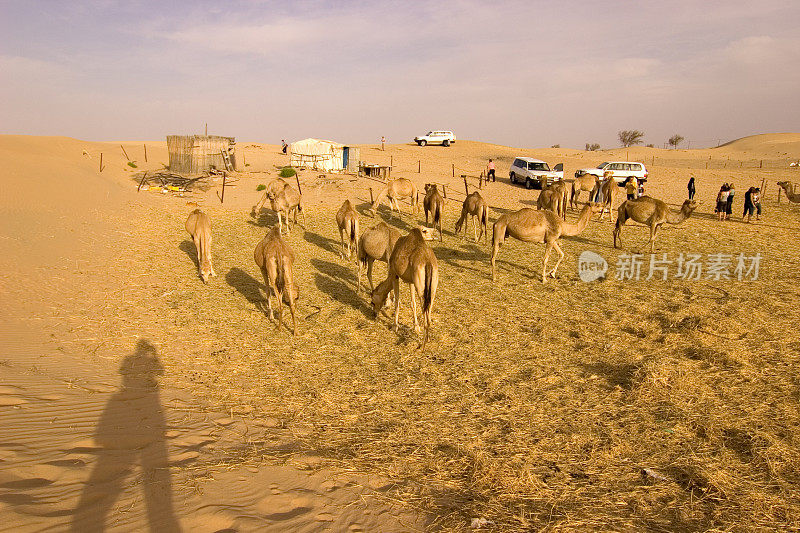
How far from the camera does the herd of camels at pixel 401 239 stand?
9.84 metres

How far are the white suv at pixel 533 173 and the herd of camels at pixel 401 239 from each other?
30.1 feet

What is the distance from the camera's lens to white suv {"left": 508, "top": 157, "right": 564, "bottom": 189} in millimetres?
34500

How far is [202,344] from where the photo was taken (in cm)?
915

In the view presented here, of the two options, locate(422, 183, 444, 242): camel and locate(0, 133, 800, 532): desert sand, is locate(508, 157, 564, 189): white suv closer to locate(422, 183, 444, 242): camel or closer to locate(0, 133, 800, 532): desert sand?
locate(422, 183, 444, 242): camel

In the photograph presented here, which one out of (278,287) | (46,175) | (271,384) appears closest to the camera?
(271,384)

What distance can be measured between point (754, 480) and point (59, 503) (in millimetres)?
7051

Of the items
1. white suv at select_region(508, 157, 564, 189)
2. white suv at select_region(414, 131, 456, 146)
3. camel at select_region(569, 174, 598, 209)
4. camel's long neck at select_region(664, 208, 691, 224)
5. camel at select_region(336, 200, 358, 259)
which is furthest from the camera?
white suv at select_region(414, 131, 456, 146)

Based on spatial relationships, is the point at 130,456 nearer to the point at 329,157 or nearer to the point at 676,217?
the point at 676,217

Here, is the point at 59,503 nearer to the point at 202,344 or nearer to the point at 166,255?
the point at 202,344

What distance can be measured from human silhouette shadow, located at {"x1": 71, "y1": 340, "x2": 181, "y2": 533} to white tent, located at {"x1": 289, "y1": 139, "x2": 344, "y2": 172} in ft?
115

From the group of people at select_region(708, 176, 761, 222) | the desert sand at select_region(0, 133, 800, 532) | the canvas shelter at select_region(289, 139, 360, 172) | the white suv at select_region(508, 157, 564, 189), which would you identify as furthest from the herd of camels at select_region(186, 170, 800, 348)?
the canvas shelter at select_region(289, 139, 360, 172)

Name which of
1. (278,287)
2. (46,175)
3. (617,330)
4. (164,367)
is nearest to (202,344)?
(164,367)

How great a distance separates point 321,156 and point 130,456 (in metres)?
38.6

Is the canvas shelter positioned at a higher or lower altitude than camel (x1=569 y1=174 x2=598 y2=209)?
higher
